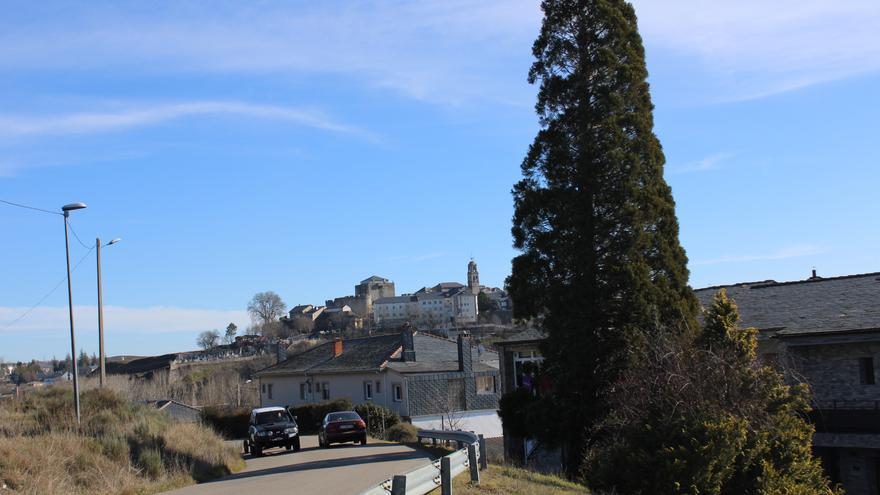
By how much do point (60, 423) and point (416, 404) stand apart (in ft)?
94.2

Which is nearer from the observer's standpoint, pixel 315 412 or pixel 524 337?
pixel 524 337

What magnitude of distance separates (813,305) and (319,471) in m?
16.0

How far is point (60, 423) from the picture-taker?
23875 millimetres

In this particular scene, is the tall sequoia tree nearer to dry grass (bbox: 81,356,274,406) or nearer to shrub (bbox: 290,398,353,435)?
shrub (bbox: 290,398,353,435)

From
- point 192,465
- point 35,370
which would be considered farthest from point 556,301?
point 35,370

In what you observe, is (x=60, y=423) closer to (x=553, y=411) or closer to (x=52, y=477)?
(x=52, y=477)

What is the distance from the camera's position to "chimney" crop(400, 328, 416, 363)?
5400 cm

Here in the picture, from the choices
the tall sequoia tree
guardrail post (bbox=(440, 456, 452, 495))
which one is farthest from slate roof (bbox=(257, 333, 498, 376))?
guardrail post (bbox=(440, 456, 452, 495))

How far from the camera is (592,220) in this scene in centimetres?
2392

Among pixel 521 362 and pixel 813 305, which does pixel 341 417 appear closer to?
pixel 521 362

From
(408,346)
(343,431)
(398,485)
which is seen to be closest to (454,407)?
(408,346)

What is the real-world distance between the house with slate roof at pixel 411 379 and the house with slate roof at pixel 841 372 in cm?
2581

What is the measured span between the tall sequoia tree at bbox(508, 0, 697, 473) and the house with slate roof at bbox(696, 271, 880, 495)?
364 centimetres

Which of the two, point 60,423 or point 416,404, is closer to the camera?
point 60,423
